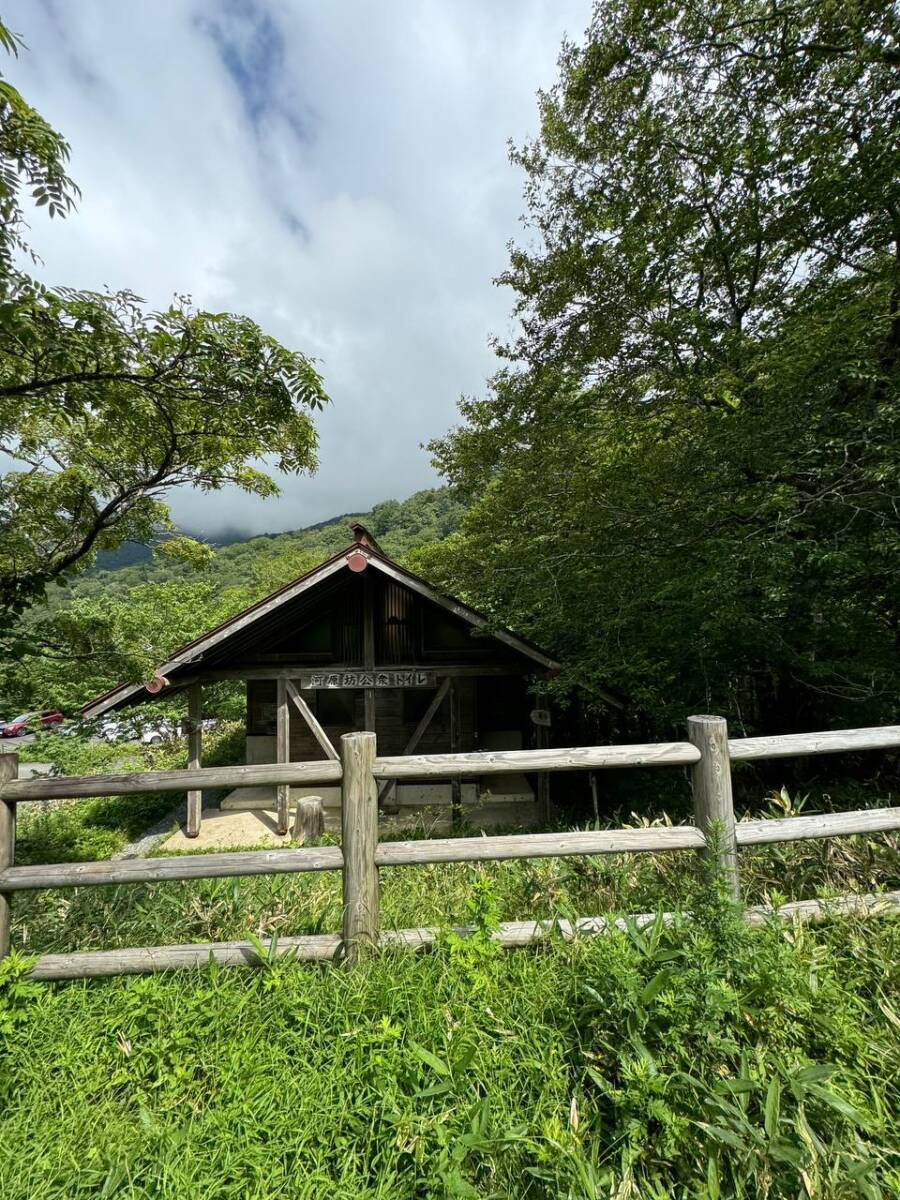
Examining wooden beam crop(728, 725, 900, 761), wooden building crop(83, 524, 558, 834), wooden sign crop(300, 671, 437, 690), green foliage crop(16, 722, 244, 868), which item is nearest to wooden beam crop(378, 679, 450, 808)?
wooden building crop(83, 524, 558, 834)

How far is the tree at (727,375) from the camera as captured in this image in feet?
16.3

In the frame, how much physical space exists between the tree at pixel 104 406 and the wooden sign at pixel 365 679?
389 centimetres

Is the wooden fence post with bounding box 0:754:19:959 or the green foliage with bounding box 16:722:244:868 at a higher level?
the wooden fence post with bounding box 0:754:19:959

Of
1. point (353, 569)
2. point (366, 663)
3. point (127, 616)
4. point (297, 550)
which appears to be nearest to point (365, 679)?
point (366, 663)

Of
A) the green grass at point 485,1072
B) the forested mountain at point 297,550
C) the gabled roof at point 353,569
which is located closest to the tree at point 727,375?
the gabled roof at point 353,569

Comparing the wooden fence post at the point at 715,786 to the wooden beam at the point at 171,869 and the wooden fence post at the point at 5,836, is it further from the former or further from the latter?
the wooden fence post at the point at 5,836

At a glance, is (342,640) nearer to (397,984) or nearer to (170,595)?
(397,984)

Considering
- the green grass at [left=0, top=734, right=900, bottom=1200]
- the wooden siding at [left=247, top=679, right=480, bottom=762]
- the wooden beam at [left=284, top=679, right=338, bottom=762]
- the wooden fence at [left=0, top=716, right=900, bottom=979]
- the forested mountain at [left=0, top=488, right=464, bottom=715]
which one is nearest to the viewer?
the green grass at [left=0, top=734, right=900, bottom=1200]

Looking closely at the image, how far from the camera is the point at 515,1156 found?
69.2 inches

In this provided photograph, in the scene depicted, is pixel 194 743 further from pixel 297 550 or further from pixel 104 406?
pixel 297 550

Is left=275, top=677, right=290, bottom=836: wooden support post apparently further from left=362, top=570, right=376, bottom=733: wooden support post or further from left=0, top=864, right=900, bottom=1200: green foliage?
left=0, top=864, right=900, bottom=1200: green foliage

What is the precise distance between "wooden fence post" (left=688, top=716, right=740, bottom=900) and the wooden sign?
21.4ft

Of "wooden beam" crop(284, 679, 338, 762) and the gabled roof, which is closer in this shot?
the gabled roof

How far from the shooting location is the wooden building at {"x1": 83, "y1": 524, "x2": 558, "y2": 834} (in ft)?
26.1
